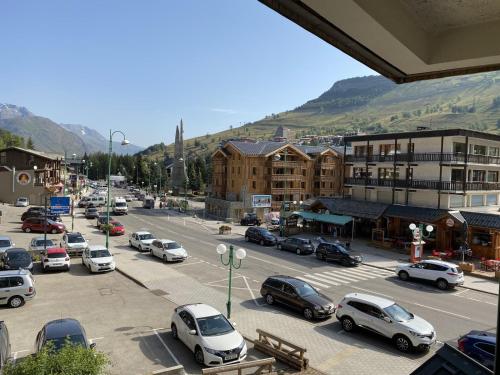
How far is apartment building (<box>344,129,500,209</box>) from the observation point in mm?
39344

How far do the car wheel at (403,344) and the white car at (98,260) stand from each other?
767 inches

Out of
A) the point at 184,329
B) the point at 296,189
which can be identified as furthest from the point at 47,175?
the point at 184,329

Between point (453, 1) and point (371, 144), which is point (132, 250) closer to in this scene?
point (371, 144)

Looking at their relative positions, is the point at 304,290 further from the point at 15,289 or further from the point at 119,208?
the point at 119,208

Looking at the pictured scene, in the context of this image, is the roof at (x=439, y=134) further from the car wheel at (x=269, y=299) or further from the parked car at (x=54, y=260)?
the parked car at (x=54, y=260)

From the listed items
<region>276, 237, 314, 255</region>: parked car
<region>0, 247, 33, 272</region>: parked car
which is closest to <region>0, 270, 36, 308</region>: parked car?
<region>0, 247, 33, 272</region>: parked car

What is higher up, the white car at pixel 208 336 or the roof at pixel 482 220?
the roof at pixel 482 220

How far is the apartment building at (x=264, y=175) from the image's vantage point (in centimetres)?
6625

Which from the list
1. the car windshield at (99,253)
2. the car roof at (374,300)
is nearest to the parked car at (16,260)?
the car windshield at (99,253)

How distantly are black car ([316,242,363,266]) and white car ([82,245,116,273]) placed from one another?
16.6m

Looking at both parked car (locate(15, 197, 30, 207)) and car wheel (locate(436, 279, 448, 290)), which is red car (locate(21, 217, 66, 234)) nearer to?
parked car (locate(15, 197, 30, 207))

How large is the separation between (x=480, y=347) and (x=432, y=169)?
29239mm

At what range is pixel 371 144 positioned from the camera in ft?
156

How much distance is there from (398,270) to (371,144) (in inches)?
879
